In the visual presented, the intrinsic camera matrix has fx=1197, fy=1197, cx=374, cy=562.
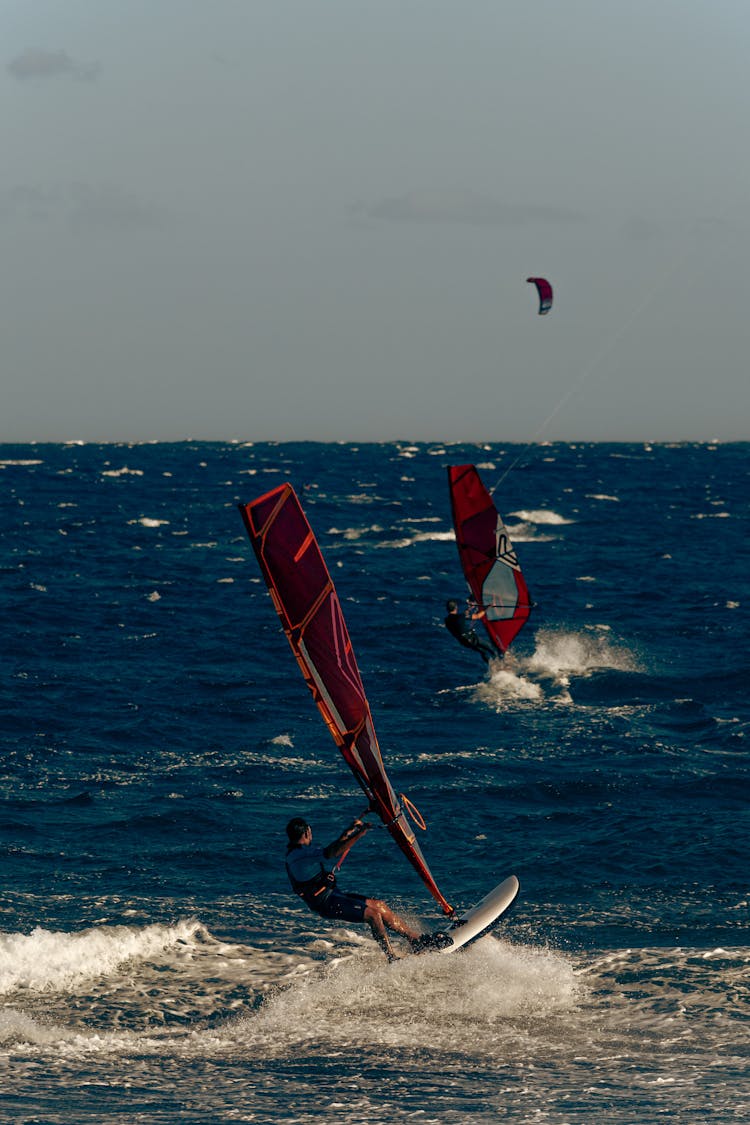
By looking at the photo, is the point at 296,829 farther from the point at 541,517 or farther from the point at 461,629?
the point at 541,517

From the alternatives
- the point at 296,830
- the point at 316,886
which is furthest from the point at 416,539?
the point at 296,830

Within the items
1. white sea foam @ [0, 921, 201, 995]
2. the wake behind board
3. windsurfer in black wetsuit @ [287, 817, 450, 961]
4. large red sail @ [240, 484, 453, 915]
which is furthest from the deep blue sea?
large red sail @ [240, 484, 453, 915]

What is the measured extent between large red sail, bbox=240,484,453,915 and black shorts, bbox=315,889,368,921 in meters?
0.76

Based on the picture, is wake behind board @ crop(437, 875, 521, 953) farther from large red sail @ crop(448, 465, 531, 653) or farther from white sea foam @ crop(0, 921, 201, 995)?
large red sail @ crop(448, 465, 531, 653)

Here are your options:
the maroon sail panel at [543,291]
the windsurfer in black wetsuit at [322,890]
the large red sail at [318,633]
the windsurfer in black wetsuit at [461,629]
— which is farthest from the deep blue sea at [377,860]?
the maroon sail panel at [543,291]

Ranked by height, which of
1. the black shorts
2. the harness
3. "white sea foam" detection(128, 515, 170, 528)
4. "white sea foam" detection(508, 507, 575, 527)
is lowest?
the black shorts

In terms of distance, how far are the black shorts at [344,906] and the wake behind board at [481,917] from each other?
1.08m

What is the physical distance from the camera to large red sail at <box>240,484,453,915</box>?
35.6ft

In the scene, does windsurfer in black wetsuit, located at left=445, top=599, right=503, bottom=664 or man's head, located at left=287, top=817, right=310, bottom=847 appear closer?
man's head, located at left=287, top=817, right=310, bottom=847

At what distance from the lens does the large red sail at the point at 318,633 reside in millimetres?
10865

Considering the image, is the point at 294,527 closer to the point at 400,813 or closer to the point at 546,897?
the point at 400,813

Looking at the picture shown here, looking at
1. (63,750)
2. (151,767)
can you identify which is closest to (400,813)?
(151,767)

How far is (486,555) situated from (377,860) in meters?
6.44

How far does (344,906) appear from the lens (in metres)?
11.7
